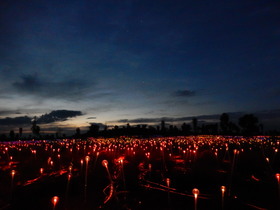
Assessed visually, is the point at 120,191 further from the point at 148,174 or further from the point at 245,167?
the point at 245,167

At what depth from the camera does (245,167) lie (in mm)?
10609

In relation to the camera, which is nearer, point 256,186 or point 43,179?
point 256,186

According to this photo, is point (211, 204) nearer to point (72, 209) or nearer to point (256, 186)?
point (256, 186)

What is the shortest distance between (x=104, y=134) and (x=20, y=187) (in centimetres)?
3977

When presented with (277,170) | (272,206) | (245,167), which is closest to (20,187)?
(272,206)

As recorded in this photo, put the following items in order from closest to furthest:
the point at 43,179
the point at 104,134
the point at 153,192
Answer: the point at 153,192 → the point at 43,179 → the point at 104,134

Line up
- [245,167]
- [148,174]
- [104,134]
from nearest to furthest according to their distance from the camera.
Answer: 1. [148,174]
2. [245,167]
3. [104,134]

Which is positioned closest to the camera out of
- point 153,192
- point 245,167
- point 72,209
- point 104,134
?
point 72,209

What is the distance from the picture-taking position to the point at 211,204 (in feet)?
19.3

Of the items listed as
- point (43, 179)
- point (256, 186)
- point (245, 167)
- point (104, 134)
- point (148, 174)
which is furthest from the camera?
point (104, 134)

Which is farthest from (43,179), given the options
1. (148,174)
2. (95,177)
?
(148,174)

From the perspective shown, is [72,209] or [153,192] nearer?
[72,209]

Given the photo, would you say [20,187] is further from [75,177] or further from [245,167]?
[245,167]

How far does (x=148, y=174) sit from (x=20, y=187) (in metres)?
4.83
